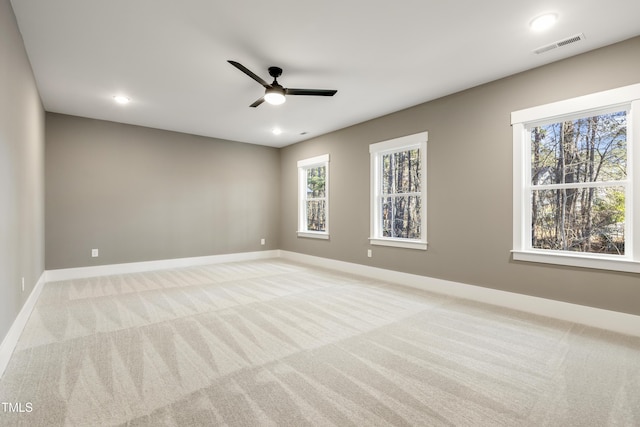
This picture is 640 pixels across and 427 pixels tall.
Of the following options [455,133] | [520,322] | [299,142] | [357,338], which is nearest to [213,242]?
[299,142]

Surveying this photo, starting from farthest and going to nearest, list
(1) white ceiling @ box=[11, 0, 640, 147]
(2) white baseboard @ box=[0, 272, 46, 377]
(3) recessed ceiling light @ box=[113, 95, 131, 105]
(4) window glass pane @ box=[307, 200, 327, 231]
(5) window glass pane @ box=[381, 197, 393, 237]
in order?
(4) window glass pane @ box=[307, 200, 327, 231], (5) window glass pane @ box=[381, 197, 393, 237], (3) recessed ceiling light @ box=[113, 95, 131, 105], (1) white ceiling @ box=[11, 0, 640, 147], (2) white baseboard @ box=[0, 272, 46, 377]

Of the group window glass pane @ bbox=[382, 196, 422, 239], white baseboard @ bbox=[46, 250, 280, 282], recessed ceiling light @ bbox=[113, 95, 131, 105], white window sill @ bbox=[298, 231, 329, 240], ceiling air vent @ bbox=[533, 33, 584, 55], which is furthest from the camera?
white window sill @ bbox=[298, 231, 329, 240]

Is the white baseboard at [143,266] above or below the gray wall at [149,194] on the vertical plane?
below

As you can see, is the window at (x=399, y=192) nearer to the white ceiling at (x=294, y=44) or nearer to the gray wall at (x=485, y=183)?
the gray wall at (x=485, y=183)

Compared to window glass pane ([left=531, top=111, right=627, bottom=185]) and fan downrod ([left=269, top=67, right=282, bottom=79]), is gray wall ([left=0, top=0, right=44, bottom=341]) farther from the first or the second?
window glass pane ([left=531, top=111, right=627, bottom=185])

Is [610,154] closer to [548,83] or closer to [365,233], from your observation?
[548,83]

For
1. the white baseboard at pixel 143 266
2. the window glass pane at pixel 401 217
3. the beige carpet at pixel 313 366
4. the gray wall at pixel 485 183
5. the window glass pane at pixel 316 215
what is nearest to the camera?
the beige carpet at pixel 313 366

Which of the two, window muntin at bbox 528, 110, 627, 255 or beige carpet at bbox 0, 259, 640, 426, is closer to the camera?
beige carpet at bbox 0, 259, 640, 426

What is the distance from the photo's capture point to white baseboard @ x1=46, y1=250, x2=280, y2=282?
492cm

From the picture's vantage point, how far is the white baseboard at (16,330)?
2.11 meters

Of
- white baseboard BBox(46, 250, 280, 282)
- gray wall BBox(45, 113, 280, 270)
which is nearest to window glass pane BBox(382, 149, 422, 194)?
gray wall BBox(45, 113, 280, 270)

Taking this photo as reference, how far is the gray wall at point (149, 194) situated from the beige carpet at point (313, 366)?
175 centimetres

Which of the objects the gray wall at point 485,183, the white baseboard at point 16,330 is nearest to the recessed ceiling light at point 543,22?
the gray wall at point 485,183

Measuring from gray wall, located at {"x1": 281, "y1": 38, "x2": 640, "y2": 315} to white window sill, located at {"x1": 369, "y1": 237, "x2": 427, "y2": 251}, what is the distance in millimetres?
83
